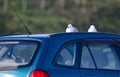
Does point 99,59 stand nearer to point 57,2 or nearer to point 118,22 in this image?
point 118,22

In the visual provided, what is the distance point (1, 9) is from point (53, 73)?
49398 mm

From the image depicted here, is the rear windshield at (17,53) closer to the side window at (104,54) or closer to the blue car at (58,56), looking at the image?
the blue car at (58,56)

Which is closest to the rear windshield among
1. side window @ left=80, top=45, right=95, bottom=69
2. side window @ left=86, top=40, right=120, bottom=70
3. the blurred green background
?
side window @ left=80, top=45, right=95, bottom=69

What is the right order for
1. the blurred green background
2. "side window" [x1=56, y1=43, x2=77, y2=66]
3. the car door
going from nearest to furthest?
"side window" [x1=56, y1=43, x2=77, y2=66], the car door, the blurred green background

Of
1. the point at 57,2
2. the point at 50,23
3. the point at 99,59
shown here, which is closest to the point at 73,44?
the point at 99,59

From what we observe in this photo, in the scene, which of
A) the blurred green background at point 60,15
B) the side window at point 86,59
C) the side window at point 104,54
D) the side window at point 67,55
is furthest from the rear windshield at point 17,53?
the blurred green background at point 60,15

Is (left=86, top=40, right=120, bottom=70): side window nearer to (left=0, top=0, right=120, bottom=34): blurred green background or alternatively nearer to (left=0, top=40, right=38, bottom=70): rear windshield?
(left=0, top=40, right=38, bottom=70): rear windshield

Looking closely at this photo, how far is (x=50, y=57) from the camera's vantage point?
7.55 metres

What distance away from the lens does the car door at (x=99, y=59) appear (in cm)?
791

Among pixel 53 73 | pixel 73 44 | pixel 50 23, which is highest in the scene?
pixel 50 23

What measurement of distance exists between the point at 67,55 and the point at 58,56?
0.18 m

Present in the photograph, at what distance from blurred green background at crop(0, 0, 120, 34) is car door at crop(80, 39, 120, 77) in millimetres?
37146

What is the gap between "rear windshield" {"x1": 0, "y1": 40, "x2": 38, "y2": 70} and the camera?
753 cm

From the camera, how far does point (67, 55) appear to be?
781cm
